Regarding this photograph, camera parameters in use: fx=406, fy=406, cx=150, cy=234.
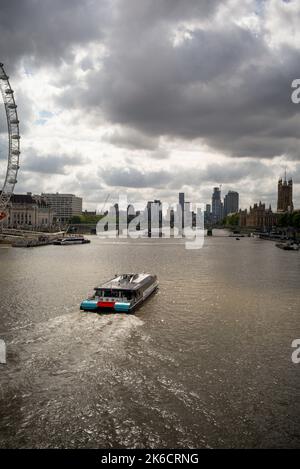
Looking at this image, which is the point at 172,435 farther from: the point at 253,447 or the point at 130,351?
the point at 130,351

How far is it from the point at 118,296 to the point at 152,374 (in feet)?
49.5

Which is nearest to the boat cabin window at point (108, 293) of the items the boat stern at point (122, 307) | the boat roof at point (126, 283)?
the boat roof at point (126, 283)

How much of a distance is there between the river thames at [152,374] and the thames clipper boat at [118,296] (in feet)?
3.00

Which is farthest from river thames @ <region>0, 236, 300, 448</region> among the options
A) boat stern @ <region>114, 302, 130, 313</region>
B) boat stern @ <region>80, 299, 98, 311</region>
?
boat stern @ <region>114, 302, 130, 313</region>

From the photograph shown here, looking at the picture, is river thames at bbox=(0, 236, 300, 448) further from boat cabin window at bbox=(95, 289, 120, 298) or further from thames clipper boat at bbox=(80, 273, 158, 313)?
boat cabin window at bbox=(95, 289, 120, 298)

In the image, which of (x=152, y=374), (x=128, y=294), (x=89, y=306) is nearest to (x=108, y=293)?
(x=128, y=294)

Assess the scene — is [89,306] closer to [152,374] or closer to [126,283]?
[126,283]

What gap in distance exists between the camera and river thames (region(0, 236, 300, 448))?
15242 mm

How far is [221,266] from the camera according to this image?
229 feet

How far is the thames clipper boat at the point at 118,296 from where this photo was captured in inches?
1303

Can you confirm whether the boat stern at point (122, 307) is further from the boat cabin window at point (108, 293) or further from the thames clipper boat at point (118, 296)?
the boat cabin window at point (108, 293)

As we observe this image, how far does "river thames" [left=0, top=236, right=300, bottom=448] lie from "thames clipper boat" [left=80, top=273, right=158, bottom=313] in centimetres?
91

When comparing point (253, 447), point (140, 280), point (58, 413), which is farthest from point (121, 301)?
point (253, 447)

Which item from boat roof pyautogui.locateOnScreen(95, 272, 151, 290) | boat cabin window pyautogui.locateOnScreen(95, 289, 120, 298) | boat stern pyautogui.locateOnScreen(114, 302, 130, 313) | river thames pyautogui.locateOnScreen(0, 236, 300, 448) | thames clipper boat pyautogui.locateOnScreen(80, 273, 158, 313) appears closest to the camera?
river thames pyautogui.locateOnScreen(0, 236, 300, 448)
